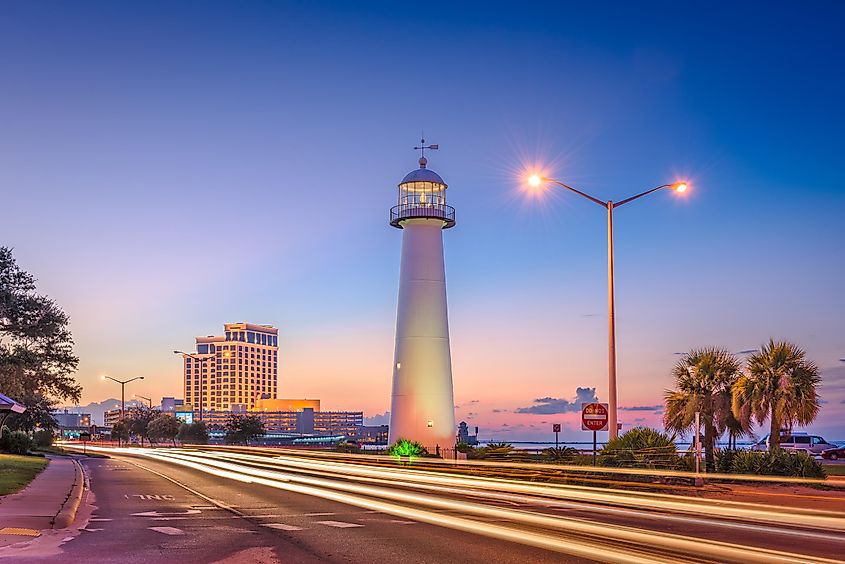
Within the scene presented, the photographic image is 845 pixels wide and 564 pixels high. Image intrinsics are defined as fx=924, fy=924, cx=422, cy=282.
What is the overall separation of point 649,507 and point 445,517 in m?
4.28

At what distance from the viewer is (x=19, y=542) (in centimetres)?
1398

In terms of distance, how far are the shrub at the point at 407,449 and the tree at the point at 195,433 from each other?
53733 mm

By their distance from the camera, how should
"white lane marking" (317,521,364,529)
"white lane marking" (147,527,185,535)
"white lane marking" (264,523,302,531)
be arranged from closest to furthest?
"white lane marking" (147,527,185,535), "white lane marking" (264,523,302,531), "white lane marking" (317,521,364,529)

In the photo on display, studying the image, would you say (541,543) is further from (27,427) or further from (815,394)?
(27,427)

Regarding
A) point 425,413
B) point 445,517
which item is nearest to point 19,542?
point 445,517

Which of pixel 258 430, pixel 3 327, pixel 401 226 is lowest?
pixel 258 430

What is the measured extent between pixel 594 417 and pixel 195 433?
79361 millimetres

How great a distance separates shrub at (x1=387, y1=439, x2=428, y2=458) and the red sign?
18.9 metres

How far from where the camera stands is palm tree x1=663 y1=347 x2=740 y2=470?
35625mm

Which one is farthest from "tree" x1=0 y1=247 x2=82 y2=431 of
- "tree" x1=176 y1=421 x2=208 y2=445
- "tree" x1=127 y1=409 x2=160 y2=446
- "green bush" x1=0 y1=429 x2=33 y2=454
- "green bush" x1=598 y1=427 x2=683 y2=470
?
"tree" x1=127 y1=409 x2=160 y2=446

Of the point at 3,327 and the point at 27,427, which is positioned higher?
the point at 3,327

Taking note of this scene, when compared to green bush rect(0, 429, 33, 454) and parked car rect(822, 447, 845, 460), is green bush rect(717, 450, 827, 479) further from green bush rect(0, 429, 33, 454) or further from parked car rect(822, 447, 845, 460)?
green bush rect(0, 429, 33, 454)

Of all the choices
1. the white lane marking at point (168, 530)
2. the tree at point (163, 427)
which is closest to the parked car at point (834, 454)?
the white lane marking at point (168, 530)

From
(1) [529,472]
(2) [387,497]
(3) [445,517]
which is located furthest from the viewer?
(1) [529,472]
